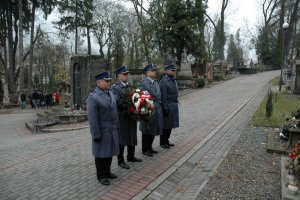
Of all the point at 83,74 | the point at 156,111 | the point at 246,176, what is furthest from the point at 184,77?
the point at 246,176

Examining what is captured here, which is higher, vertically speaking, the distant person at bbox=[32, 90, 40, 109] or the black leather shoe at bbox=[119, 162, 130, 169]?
the black leather shoe at bbox=[119, 162, 130, 169]

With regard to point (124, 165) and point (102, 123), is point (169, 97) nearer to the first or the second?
point (124, 165)

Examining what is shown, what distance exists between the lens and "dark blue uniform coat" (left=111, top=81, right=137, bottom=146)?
598 centimetres

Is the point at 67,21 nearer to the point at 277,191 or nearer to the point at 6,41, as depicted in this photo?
the point at 6,41

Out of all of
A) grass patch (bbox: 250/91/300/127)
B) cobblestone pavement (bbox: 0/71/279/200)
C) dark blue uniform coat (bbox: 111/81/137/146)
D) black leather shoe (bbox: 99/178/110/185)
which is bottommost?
cobblestone pavement (bbox: 0/71/279/200)

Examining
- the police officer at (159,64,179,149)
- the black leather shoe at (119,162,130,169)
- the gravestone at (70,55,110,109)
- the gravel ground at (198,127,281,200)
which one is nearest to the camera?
the gravel ground at (198,127,281,200)

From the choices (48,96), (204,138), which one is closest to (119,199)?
(204,138)

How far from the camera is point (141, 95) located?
237 inches

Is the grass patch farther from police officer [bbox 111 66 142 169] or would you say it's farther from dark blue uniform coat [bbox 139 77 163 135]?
police officer [bbox 111 66 142 169]

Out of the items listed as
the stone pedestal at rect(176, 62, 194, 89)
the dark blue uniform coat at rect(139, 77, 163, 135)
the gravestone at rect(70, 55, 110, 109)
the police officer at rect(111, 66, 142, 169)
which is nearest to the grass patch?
the dark blue uniform coat at rect(139, 77, 163, 135)

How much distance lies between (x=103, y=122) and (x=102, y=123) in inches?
0.9

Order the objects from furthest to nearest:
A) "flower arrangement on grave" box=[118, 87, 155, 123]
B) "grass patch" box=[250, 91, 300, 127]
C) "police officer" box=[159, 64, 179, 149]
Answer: "grass patch" box=[250, 91, 300, 127] → "police officer" box=[159, 64, 179, 149] → "flower arrangement on grave" box=[118, 87, 155, 123]

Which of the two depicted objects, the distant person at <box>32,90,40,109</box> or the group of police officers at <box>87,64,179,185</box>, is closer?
the group of police officers at <box>87,64,179,185</box>

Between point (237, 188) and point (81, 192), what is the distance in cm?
261
